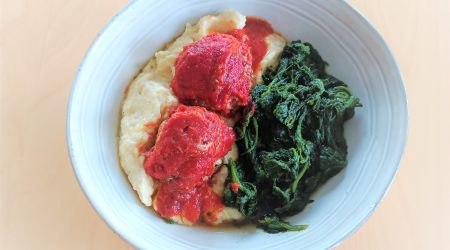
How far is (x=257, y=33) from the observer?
306cm

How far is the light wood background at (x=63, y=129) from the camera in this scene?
2.90 meters

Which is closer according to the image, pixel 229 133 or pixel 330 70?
pixel 229 133

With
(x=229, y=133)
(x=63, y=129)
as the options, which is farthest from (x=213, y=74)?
(x=63, y=129)

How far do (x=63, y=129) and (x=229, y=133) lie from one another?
44.2 inches

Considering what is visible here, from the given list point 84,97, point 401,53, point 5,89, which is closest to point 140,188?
point 84,97

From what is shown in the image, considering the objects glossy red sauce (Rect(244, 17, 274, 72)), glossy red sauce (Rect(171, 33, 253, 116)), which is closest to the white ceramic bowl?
glossy red sauce (Rect(244, 17, 274, 72))

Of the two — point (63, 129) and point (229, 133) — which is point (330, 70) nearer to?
point (229, 133)

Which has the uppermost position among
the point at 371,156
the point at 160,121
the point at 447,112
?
the point at 447,112

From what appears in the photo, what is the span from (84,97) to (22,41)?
2.71 feet

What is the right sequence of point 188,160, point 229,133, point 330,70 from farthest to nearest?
point 330,70, point 229,133, point 188,160

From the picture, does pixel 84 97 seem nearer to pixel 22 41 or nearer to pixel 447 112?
pixel 22 41

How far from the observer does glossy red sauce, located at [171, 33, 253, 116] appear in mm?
2621

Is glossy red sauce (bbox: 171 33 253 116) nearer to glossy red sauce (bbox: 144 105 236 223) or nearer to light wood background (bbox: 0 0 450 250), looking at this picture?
glossy red sauce (bbox: 144 105 236 223)

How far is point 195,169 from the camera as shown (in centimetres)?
255
